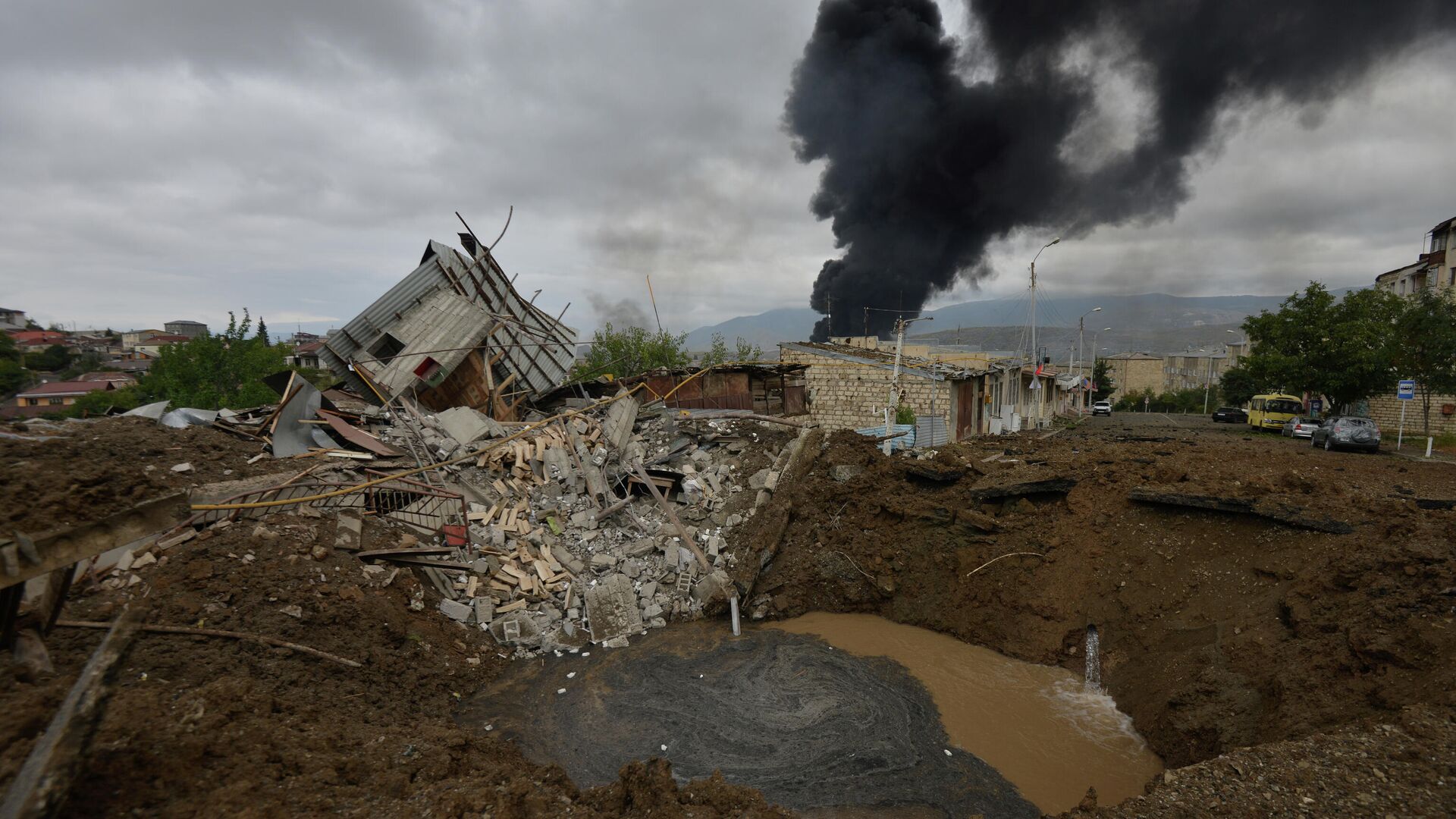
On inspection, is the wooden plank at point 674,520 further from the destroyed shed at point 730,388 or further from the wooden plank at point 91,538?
the wooden plank at point 91,538

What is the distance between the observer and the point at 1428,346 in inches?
819

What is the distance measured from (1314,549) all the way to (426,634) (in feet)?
35.9

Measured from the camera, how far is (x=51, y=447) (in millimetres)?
7441

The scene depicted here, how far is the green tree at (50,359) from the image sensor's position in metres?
51.1

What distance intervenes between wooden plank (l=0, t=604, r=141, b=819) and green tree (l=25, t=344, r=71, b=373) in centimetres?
7358

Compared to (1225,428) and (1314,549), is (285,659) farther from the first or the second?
(1225,428)

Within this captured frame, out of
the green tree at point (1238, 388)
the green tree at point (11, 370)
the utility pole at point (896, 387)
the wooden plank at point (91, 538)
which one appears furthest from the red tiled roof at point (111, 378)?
the green tree at point (1238, 388)

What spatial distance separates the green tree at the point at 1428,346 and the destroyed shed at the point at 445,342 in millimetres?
30417

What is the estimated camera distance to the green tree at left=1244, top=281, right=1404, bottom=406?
870 inches

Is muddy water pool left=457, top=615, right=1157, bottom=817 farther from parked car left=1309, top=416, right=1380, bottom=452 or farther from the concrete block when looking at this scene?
parked car left=1309, top=416, right=1380, bottom=452

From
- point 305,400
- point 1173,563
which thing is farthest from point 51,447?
point 1173,563

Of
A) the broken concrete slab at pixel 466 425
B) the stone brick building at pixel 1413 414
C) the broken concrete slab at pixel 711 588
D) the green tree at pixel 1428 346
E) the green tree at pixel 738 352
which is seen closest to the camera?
the broken concrete slab at pixel 711 588

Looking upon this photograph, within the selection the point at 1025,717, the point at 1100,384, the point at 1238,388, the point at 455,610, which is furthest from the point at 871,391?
the point at 1100,384

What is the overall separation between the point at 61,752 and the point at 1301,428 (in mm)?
33029
